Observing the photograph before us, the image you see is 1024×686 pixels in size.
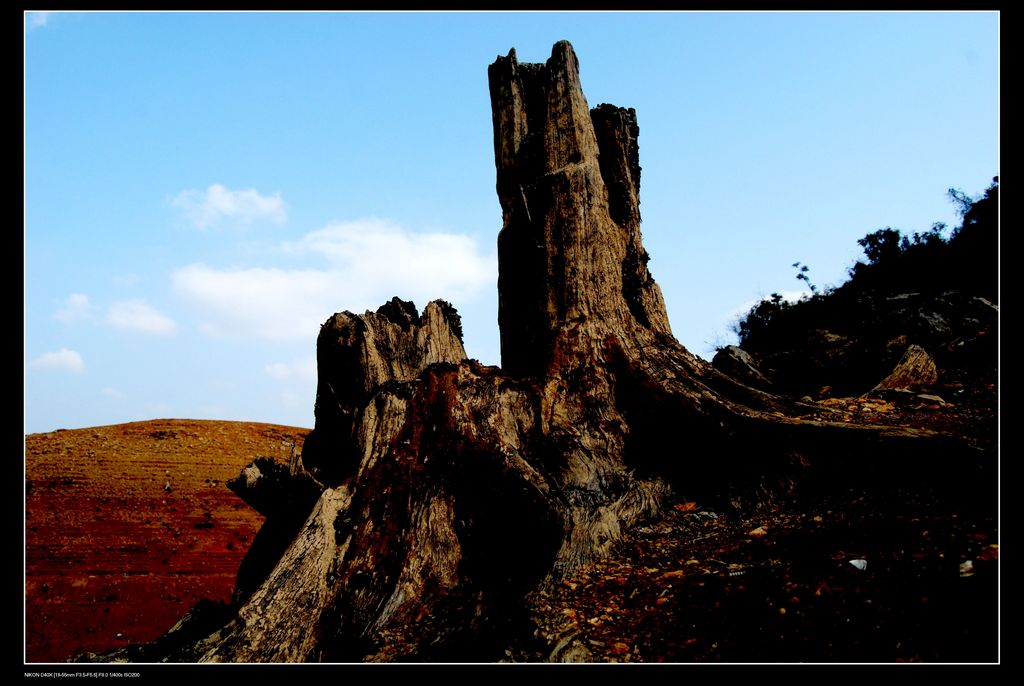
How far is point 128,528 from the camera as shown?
10.3 meters

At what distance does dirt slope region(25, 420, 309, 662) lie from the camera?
802 centimetres

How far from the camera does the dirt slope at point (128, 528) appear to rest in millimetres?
8016

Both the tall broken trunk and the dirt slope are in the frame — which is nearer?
the tall broken trunk

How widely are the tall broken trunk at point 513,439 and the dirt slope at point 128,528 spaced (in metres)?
4.34

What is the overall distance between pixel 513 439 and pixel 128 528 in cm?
867

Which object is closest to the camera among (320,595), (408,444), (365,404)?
(320,595)

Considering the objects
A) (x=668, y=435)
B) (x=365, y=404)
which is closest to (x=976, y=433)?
(x=668, y=435)

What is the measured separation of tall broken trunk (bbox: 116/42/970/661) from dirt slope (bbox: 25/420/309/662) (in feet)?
14.2

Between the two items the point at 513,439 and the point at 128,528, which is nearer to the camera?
the point at 513,439

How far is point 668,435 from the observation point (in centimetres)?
512

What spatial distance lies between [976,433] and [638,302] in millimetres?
2799

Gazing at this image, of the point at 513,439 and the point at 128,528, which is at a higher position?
the point at 513,439
